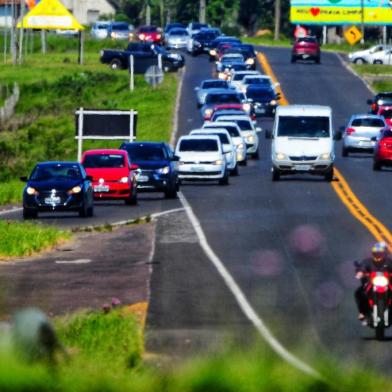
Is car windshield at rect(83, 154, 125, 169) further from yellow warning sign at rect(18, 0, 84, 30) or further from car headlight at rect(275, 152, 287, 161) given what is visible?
yellow warning sign at rect(18, 0, 84, 30)

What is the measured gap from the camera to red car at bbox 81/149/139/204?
136 feet

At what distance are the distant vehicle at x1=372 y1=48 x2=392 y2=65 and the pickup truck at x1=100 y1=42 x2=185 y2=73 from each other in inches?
584

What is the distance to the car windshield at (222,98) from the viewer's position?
71250 millimetres

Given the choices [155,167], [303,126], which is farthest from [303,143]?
[155,167]

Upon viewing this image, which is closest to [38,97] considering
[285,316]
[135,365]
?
[285,316]

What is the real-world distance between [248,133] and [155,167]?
16.1 metres

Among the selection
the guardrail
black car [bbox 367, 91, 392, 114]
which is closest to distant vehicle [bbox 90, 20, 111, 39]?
the guardrail

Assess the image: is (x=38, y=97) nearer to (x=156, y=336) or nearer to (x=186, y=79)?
(x=186, y=79)

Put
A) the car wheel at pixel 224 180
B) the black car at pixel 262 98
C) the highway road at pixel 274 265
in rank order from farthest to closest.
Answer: the black car at pixel 262 98, the car wheel at pixel 224 180, the highway road at pixel 274 265

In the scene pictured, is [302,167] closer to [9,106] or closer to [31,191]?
[31,191]

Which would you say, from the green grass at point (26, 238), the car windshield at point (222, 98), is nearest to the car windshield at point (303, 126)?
the green grass at point (26, 238)

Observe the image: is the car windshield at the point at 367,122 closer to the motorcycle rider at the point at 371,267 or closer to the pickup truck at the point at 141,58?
the pickup truck at the point at 141,58

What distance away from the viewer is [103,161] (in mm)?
42625

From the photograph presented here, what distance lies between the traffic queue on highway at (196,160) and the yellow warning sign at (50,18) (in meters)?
25.5
